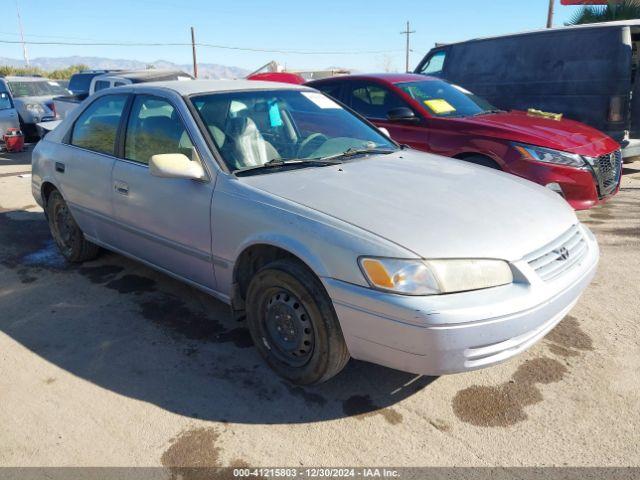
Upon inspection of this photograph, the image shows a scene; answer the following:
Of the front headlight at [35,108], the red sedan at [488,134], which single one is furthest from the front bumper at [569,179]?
the front headlight at [35,108]

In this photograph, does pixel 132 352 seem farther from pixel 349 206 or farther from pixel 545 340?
pixel 545 340

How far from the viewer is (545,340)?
3256 mm

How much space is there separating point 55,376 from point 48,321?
0.76m

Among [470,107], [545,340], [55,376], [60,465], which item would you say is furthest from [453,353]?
[470,107]

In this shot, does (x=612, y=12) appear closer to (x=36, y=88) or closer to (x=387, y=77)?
(x=387, y=77)

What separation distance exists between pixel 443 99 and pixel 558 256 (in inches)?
147

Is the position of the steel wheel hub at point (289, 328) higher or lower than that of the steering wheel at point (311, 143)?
lower

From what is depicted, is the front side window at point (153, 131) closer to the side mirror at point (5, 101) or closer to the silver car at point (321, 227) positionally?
the silver car at point (321, 227)

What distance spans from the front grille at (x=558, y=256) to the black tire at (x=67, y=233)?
11.7ft

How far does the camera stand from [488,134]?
5.14 meters

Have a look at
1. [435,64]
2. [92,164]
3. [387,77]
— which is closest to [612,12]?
[435,64]

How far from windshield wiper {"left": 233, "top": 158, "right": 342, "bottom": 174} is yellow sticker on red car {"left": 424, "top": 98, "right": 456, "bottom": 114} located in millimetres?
2812

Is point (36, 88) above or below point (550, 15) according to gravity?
below

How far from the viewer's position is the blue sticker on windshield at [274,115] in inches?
136
